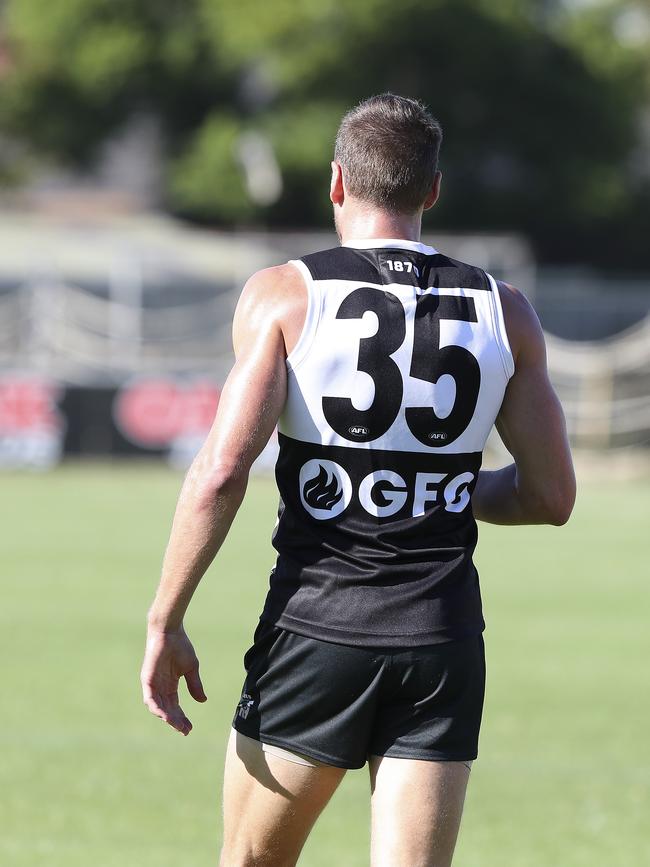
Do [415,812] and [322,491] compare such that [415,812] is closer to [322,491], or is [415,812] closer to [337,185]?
[322,491]

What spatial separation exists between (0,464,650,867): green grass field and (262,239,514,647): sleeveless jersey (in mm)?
2649

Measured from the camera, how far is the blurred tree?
1735 inches

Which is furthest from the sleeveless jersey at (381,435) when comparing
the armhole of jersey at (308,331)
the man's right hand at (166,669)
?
the man's right hand at (166,669)

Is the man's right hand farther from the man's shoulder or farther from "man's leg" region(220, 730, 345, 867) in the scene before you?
the man's shoulder

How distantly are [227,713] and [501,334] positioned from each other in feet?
17.2

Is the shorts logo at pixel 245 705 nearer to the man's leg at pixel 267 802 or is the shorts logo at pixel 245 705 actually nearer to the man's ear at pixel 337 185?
the man's leg at pixel 267 802

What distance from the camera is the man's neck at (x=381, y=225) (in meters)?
3.53

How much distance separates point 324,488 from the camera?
137 inches

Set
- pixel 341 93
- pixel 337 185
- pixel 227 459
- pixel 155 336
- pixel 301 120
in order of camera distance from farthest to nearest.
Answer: pixel 341 93, pixel 301 120, pixel 155 336, pixel 337 185, pixel 227 459

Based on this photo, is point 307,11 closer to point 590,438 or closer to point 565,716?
point 590,438

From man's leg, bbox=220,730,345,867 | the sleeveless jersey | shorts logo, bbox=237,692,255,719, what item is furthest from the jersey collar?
man's leg, bbox=220,730,345,867

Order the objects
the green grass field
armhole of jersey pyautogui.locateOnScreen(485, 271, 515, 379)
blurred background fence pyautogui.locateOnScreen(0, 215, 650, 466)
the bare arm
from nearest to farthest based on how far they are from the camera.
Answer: the bare arm < armhole of jersey pyautogui.locateOnScreen(485, 271, 515, 379) < the green grass field < blurred background fence pyautogui.locateOnScreen(0, 215, 650, 466)

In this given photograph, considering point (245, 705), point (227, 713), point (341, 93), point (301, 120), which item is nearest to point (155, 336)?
point (301, 120)

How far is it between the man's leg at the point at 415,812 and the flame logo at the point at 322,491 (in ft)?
2.03
